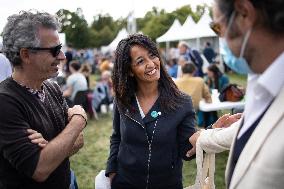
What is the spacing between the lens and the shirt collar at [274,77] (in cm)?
109

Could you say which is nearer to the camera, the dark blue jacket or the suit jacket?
the suit jacket

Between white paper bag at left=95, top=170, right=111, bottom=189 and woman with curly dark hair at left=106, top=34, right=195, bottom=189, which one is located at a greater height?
woman with curly dark hair at left=106, top=34, right=195, bottom=189

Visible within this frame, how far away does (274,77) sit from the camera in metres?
1.10

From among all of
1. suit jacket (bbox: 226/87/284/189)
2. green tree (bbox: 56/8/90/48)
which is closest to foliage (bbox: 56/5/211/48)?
green tree (bbox: 56/8/90/48)

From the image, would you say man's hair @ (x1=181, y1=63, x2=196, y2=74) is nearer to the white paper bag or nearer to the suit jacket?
the white paper bag

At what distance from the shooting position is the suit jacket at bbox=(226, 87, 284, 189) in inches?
40.8

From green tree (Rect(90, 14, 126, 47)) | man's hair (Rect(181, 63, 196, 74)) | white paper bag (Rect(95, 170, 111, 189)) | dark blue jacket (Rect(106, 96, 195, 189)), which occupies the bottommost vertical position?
green tree (Rect(90, 14, 126, 47))

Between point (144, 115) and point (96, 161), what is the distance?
14.4 feet

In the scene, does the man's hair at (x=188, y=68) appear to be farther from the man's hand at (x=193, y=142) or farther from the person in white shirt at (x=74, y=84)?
the man's hand at (x=193, y=142)

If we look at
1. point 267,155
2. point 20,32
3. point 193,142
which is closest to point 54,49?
point 20,32

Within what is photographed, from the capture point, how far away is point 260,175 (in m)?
1.06

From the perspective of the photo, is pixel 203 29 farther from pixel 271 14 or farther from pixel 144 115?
pixel 271 14

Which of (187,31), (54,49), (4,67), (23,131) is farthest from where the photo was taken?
(187,31)

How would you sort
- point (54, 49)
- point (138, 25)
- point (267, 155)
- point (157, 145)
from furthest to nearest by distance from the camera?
1. point (138, 25)
2. point (157, 145)
3. point (54, 49)
4. point (267, 155)
